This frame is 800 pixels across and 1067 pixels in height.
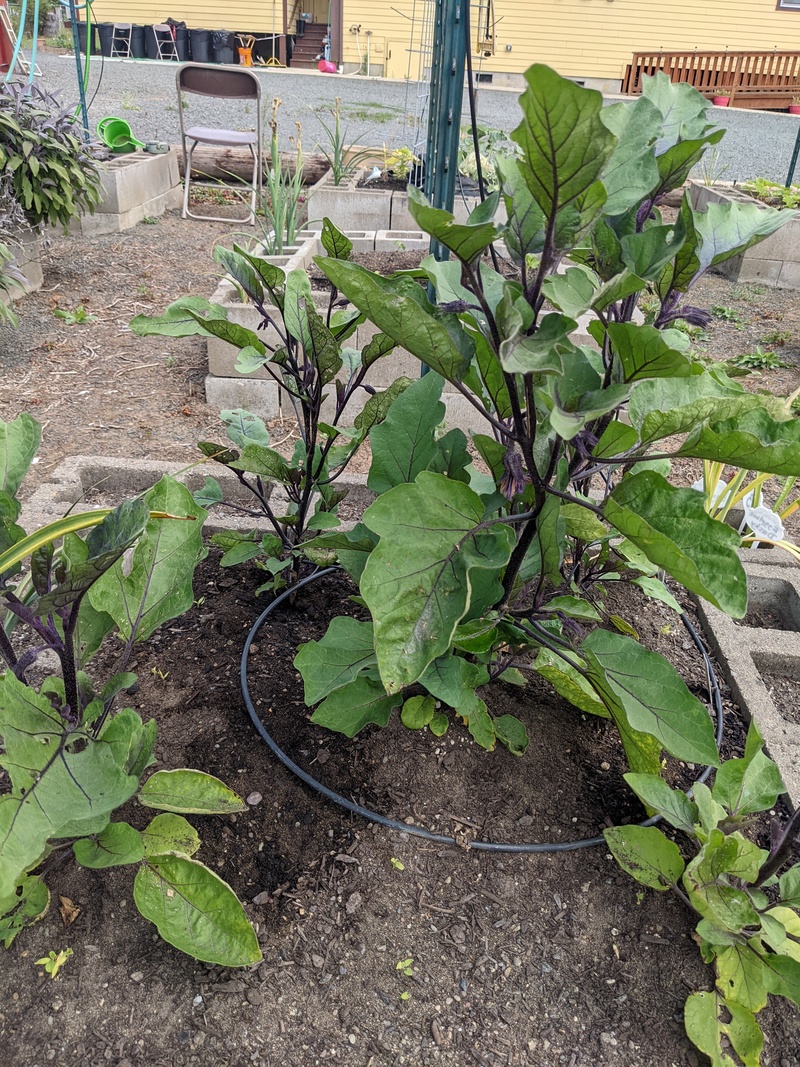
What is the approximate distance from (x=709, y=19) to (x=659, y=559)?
2019cm

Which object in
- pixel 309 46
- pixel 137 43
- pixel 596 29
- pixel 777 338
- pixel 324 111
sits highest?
pixel 596 29

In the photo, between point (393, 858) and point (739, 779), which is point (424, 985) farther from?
point (739, 779)

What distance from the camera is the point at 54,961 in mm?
1174

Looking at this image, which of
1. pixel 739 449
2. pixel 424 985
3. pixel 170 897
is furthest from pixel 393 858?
pixel 739 449

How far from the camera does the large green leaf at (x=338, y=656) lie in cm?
126

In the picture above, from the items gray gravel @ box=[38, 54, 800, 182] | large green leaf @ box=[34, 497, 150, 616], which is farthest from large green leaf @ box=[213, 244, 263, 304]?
gray gravel @ box=[38, 54, 800, 182]

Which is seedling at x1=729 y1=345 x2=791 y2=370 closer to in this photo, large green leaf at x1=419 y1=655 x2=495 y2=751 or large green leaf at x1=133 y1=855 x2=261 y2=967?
large green leaf at x1=419 y1=655 x2=495 y2=751

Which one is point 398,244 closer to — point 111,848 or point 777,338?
point 777,338

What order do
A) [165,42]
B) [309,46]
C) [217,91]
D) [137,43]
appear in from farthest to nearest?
[309,46] → [137,43] → [165,42] → [217,91]

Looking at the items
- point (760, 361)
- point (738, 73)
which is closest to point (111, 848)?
point (760, 361)

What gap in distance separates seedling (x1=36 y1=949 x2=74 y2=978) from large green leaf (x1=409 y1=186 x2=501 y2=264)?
1.21 meters

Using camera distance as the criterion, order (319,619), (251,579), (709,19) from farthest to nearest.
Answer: (709,19) → (251,579) → (319,619)

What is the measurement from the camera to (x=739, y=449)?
96 cm

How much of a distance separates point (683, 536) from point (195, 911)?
908 mm
